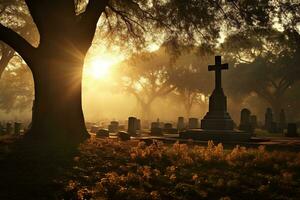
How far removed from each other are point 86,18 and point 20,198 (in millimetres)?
8723

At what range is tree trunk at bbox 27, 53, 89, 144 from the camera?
42.2 feet

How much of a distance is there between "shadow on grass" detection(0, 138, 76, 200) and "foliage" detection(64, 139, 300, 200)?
0.28 m

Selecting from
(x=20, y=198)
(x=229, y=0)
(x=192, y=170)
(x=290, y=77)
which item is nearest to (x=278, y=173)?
(x=192, y=170)

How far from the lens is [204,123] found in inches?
805

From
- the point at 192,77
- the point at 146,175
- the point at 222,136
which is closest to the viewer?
the point at 146,175

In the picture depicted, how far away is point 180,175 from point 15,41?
307 inches

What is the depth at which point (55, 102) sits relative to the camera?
13.1 m

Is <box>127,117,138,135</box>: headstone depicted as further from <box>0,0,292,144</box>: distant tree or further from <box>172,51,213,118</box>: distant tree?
<box>172,51,213,118</box>: distant tree

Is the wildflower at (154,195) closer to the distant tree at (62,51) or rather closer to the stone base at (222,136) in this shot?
the distant tree at (62,51)

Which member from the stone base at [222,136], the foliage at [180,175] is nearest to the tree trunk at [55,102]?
the foliage at [180,175]

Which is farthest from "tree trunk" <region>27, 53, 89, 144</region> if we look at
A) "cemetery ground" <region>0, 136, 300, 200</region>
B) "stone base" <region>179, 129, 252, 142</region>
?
"stone base" <region>179, 129, 252, 142</region>

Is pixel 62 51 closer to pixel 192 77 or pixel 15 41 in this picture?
pixel 15 41

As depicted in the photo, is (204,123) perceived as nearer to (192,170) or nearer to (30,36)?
(192,170)

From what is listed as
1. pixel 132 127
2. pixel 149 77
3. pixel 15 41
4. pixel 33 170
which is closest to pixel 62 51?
pixel 15 41
